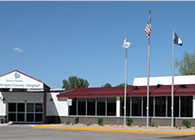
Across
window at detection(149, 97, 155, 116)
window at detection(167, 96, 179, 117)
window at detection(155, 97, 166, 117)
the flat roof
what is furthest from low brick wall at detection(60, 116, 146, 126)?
window at detection(167, 96, 179, 117)

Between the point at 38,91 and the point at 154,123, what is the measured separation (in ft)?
Result: 36.2

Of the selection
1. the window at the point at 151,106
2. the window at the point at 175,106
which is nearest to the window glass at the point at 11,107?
the window at the point at 151,106

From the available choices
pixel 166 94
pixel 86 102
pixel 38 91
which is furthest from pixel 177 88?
pixel 38 91

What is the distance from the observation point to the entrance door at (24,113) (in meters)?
34.4

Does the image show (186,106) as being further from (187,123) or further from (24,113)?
(24,113)

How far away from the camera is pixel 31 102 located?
34562mm

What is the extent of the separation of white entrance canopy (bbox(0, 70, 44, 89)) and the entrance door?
116 inches

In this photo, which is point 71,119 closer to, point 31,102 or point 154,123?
point 31,102

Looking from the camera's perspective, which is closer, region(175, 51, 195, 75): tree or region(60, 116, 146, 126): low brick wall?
region(60, 116, 146, 126): low brick wall

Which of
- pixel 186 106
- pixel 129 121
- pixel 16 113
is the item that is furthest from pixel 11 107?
pixel 186 106

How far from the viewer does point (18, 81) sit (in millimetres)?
32344

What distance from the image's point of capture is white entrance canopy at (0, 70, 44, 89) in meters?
32.2

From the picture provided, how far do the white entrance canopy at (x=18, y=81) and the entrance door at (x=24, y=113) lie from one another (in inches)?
116

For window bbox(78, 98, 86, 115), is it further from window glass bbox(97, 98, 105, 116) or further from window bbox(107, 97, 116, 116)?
window bbox(107, 97, 116, 116)
